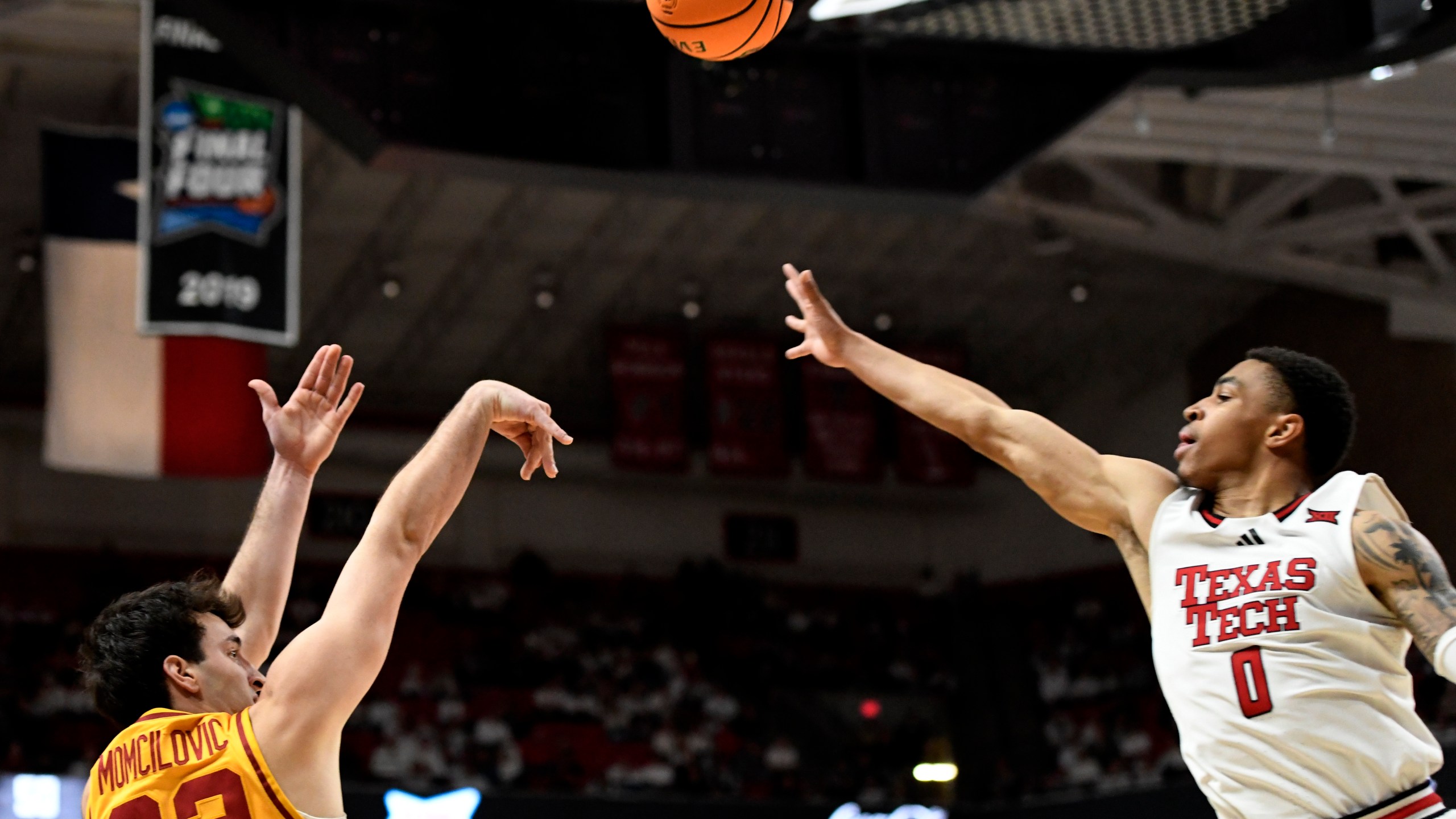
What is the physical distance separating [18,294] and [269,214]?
10600 mm

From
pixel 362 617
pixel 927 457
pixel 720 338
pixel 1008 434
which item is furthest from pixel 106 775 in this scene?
pixel 927 457

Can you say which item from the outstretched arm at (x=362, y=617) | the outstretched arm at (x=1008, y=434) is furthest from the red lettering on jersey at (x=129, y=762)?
the outstretched arm at (x=1008, y=434)

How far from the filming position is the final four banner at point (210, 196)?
35.7 feet

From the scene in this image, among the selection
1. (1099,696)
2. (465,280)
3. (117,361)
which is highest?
(465,280)

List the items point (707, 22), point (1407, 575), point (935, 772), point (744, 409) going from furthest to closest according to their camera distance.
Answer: point (744, 409), point (935, 772), point (707, 22), point (1407, 575)

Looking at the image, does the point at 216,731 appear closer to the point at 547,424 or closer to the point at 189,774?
the point at 189,774

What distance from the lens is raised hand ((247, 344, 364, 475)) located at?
4004 millimetres

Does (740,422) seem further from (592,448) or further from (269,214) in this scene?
(269,214)

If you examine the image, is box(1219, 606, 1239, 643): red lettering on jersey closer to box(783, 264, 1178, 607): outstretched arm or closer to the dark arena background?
box(783, 264, 1178, 607): outstretched arm

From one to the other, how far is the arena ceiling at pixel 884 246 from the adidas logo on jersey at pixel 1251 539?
1117 cm

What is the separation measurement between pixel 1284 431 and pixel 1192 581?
1.24ft

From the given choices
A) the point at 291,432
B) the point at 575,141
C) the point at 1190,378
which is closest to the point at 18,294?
the point at 575,141

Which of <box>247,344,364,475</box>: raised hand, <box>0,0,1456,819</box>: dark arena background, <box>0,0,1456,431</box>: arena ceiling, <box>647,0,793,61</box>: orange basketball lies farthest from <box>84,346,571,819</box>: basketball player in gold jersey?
<box>0,0,1456,431</box>: arena ceiling

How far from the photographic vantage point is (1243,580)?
330 cm
